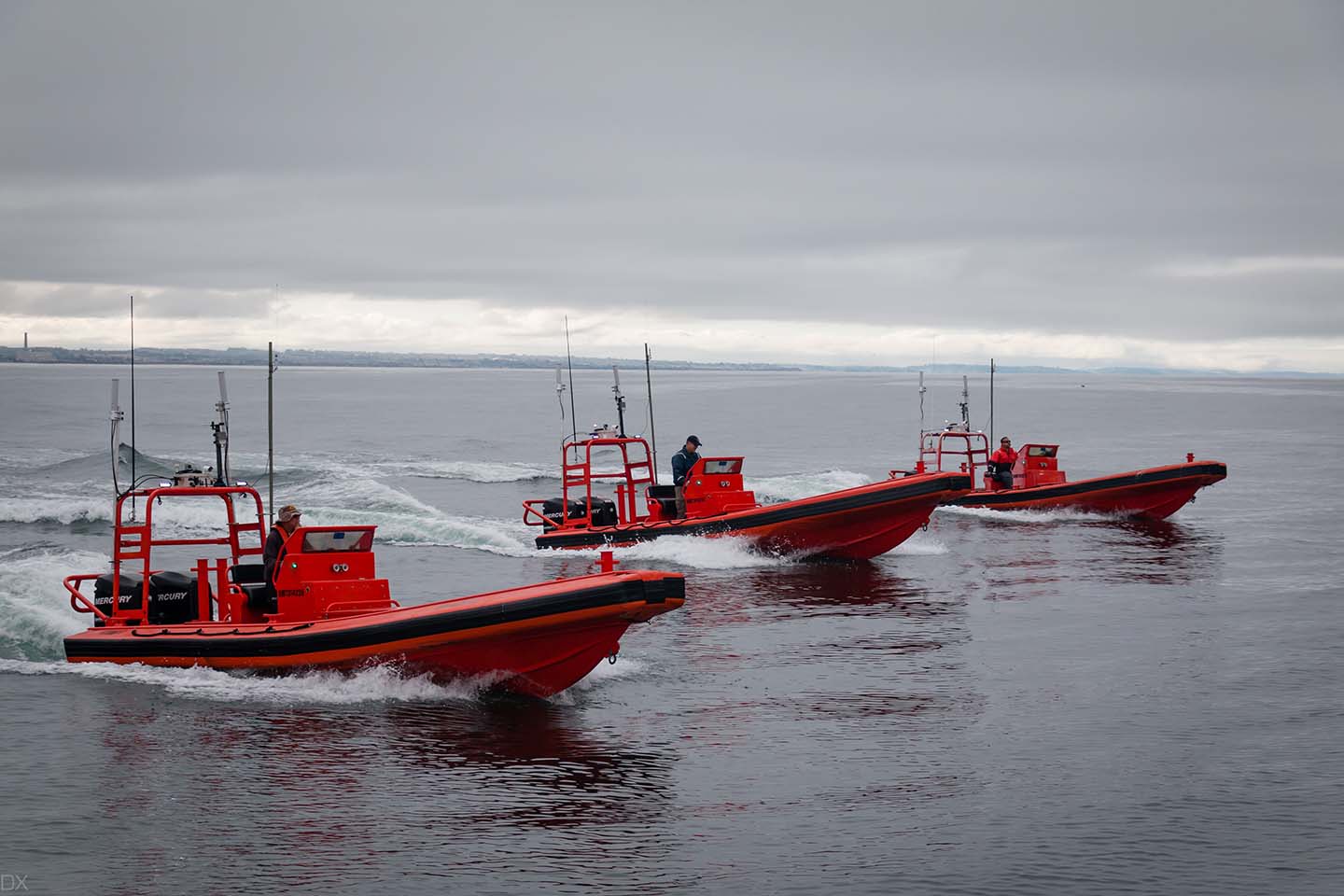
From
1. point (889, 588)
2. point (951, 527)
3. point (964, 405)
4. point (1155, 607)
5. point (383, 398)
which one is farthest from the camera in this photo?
point (383, 398)

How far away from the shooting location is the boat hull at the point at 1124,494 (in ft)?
87.7

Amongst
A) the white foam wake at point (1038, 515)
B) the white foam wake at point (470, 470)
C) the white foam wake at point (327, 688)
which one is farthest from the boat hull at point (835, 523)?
the white foam wake at point (470, 470)

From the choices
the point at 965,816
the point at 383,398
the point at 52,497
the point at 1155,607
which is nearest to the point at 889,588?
the point at 1155,607

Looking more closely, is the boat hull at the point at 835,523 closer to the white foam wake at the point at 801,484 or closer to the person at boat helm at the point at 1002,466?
the person at boat helm at the point at 1002,466

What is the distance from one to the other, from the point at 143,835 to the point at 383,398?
10830cm

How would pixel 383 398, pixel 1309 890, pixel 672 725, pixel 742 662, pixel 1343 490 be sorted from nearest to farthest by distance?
1. pixel 1309 890
2. pixel 672 725
3. pixel 742 662
4. pixel 1343 490
5. pixel 383 398

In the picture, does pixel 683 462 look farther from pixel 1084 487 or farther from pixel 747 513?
pixel 1084 487

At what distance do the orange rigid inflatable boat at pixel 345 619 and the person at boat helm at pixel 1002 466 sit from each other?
1842cm

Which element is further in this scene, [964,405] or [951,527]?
[964,405]

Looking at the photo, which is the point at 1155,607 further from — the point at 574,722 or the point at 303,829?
the point at 303,829

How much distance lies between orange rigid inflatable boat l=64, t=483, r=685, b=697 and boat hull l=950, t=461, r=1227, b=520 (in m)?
17.5

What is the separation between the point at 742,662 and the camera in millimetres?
13844

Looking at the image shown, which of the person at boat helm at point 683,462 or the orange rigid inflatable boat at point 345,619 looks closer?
the orange rigid inflatable boat at point 345,619

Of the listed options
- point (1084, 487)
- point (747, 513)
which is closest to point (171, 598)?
point (747, 513)
